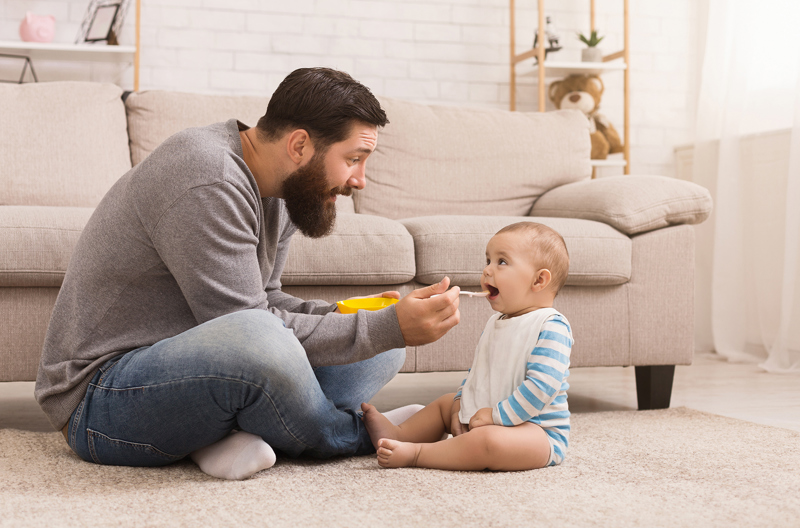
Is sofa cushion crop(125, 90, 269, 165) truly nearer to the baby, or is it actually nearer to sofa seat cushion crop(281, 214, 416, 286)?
sofa seat cushion crop(281, 214, 416, 286)

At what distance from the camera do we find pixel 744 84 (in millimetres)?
3000

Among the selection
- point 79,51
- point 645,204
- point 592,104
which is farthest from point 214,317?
point 592,104

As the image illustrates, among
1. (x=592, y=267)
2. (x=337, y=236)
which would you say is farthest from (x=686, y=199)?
(x=337, y=236)

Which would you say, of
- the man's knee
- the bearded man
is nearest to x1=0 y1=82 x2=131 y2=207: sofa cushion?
the bearded man

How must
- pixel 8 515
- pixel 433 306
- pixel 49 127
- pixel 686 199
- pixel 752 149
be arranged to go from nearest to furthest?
pixel 8 515 → pixel 433 306 → pixel 686 199 → pixel 49 127 → pixel 752 149

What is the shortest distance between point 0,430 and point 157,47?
198 centimetres

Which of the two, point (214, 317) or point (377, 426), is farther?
point (377, 426)

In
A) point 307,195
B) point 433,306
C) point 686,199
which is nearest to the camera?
point 433,306

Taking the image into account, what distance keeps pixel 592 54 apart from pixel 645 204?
1.56m

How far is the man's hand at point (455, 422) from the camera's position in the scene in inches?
53.0

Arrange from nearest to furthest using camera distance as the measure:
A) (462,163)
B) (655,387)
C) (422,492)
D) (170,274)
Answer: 1. (422,492)
2. (170,274)
3. (655,387)
4. (462,163)

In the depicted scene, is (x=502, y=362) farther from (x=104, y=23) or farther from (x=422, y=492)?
(x=104, y=23)

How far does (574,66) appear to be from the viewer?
10.8ft

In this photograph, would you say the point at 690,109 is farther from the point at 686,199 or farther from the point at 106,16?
the point at 106,16
